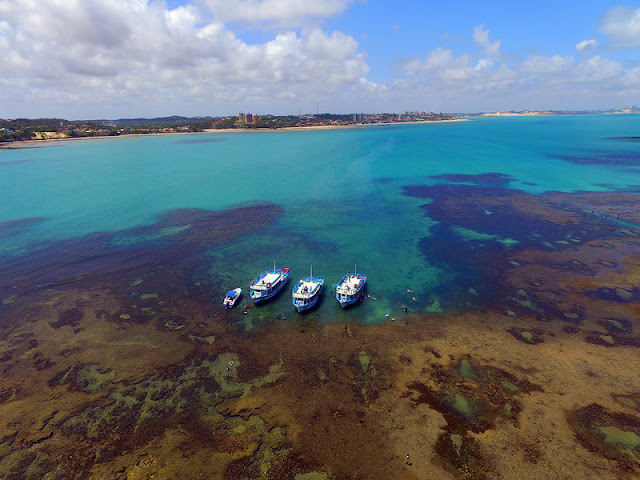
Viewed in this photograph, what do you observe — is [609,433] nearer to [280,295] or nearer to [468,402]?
[468,402]

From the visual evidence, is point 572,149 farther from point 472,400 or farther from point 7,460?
point 7,460

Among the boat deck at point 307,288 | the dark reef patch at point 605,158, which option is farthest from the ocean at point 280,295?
the dark reef patch at point 605,158

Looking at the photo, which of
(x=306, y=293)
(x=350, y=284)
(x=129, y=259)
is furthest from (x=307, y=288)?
(x=129, y=259)

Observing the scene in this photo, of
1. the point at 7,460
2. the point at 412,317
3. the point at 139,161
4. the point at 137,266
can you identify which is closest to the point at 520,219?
the point at 412,317

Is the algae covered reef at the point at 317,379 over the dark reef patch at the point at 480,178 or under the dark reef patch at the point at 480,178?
under

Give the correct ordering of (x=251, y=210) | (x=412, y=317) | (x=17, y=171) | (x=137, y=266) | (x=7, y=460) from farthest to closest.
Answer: (x=17, y=171) < (x=251, y=210) < (x=137, y=266) < (x=412, y=317) < (x=7, y=460)

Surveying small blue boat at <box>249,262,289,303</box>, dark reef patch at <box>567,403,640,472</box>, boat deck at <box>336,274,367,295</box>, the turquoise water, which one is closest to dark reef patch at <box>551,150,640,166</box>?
the turquoise water

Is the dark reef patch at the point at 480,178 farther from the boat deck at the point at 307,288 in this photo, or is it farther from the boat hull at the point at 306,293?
the boat deck at the point at 307,288
